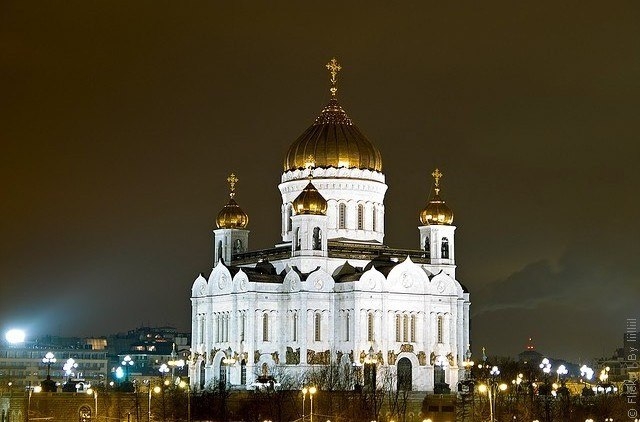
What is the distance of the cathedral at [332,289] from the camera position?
10662 cm

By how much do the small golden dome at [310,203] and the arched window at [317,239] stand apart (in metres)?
1.17

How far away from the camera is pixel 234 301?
109188 millimetres

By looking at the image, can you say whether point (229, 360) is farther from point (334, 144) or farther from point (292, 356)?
point (334, 144)

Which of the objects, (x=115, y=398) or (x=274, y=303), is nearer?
(x=115, y=398)

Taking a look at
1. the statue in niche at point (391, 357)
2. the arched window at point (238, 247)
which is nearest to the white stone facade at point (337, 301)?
the statue in niche at point (391, 357)

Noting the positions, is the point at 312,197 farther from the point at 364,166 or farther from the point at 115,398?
the point at 115,398

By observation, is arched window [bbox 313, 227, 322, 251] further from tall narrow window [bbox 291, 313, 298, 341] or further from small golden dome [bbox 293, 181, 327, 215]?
tall narrow window [bbox 291, 313, 298, 341]

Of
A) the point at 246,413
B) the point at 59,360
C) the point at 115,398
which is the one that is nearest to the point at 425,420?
the point at 246,413

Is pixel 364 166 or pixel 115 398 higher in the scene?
pixel 364 166

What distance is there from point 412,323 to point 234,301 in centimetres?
1052

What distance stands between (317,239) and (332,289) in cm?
315

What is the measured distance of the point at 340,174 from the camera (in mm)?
111688

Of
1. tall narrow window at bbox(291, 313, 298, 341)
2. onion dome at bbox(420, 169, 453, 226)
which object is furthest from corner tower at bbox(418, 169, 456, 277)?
tall narrow window at bbox(291, 313, 298, 341)

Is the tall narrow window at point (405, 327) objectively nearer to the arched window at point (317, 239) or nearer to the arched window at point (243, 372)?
the arched window at point (317, 239)
